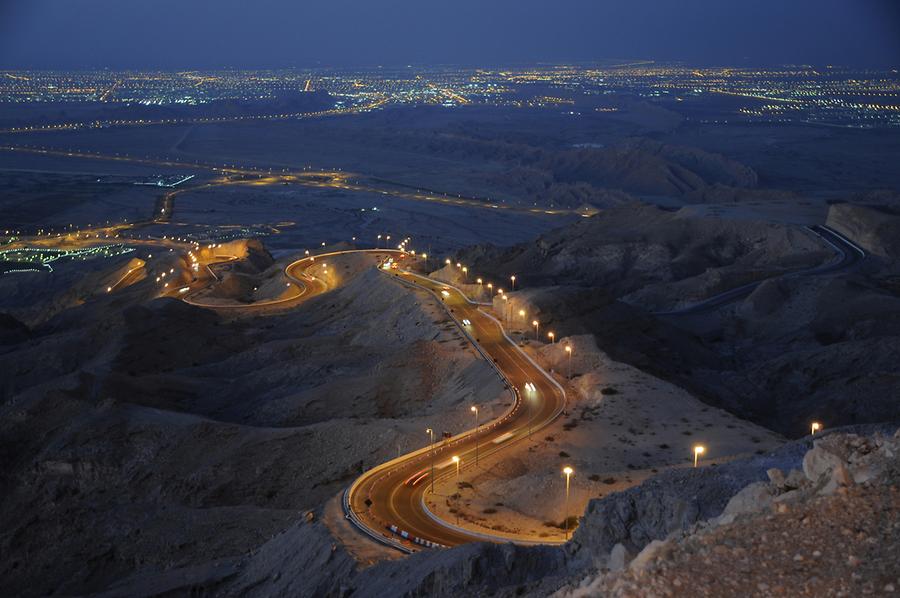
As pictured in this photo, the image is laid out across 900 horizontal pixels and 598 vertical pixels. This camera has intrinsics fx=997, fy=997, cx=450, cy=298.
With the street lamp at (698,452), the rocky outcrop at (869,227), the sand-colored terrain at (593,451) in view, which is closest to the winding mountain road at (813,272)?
the rocky outcrop at (869,227)

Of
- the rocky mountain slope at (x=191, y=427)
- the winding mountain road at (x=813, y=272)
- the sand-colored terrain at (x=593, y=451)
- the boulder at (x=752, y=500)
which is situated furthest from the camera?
the winding mountain road at (x=813, y=272)

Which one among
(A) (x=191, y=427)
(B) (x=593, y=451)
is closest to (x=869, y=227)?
(B) (x=593, y=451)

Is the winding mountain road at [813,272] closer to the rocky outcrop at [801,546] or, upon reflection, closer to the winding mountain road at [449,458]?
the winding mountain road at [449,458]

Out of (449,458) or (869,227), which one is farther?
(869,227)

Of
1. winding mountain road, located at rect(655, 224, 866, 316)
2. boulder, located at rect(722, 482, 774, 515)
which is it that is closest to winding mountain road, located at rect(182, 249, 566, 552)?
boulder, located at rect(722, 482, 774, 515)

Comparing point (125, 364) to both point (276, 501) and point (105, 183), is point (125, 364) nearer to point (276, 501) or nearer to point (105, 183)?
point (276, 501)

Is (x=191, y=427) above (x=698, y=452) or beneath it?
beneath

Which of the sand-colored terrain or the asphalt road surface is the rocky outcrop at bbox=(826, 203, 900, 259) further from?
the sand-colored terrain

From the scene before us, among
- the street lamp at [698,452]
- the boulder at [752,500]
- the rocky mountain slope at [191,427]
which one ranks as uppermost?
the boulder at [752,500]

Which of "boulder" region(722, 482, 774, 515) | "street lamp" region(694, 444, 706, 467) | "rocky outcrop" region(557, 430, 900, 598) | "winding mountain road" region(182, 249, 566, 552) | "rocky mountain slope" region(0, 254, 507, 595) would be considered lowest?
"rocky mountain slope" region(0, 254, 507, 595)

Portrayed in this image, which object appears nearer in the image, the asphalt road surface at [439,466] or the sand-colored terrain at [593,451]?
the asphalt road surface at [439,466]

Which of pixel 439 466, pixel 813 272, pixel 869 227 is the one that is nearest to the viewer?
pixel 439 466

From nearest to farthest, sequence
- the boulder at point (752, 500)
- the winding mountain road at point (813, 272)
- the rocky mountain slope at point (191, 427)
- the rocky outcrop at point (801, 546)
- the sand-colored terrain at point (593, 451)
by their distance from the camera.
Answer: the rocky outcrop at point (801, 546), the boulder at point (752, 500), the sand-colored terrain at point (593, 451), the rocky mountain slope at point (191, 427), the winding mountain road at point (813, 272)

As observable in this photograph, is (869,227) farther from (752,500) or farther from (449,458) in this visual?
(752,500)
